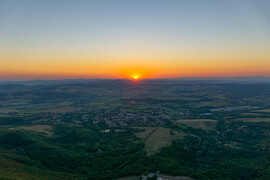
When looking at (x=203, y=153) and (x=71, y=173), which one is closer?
(x=71, y=173)

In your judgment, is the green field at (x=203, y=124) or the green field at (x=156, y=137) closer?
the green field at (x=156, y=137)

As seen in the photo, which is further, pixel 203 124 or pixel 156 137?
pixel 203 124

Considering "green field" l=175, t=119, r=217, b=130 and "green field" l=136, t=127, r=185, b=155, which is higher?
"green field" l=136, t=127, r=185, b=155

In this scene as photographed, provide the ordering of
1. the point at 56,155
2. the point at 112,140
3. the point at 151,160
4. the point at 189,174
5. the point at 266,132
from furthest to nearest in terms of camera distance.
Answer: the point at 266,132
the point at 112,140
the point at 56,155
the point at 151,160
the point at 189,174

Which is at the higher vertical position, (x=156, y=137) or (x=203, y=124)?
(x=156, y=137)

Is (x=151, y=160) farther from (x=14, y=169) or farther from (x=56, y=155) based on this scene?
(x=14, y=169)

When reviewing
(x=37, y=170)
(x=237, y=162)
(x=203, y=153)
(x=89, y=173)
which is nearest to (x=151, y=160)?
(x=89, y=173)

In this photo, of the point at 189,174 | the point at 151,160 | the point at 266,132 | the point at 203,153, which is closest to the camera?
the point at 189,174

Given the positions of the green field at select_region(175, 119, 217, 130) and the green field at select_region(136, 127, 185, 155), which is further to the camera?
the green field at select_region(175, 119, 217, 130)

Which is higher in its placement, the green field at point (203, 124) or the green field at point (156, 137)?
the green field at point (156, 137)

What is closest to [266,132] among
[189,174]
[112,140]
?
[189,174]
